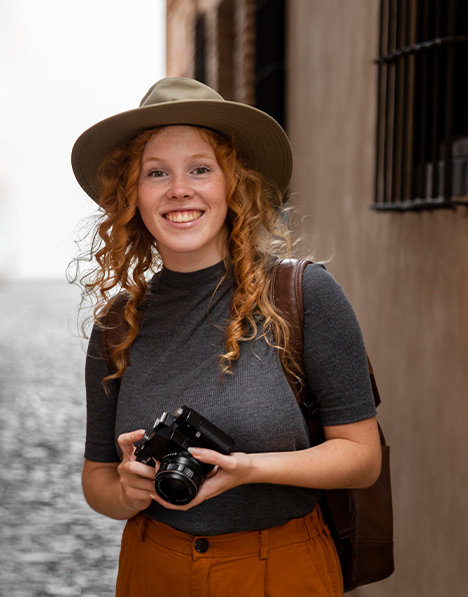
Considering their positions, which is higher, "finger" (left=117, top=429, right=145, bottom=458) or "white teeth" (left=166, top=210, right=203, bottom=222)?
"white teeth" (left=166, top=210, right=203, bottom=222)

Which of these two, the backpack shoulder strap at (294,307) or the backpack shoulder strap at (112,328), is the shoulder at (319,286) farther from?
the backpack shoulder strap at (112,328)

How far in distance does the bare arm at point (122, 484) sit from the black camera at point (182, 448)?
61 millimetres

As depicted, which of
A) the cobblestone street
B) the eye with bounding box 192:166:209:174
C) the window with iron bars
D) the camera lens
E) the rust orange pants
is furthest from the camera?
the cobblestone street

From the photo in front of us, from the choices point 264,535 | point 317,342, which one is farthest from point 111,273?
point 264,535

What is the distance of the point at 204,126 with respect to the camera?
195cm

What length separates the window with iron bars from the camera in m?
2.89

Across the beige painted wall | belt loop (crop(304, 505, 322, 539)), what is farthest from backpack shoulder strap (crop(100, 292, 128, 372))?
the beige painted wall

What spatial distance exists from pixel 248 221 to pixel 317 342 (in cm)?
36

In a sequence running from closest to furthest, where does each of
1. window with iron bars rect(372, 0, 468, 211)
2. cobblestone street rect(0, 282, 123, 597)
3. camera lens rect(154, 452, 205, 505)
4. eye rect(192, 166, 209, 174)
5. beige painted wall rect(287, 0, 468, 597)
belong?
camera lens rect(154, 452, 205, 505)
eye rect(192, 166, 209, 174)
beige painted wall rect(287, 0, 468, 597)
window with iron bars rect(372, 0, 468, 211)
cobblestone street rect(0, 282, 123, 597)

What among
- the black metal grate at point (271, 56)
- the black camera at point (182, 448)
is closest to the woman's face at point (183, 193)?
the black camera at point (182, 448)

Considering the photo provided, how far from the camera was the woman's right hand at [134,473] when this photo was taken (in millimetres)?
1718

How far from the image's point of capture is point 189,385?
1.85 metres

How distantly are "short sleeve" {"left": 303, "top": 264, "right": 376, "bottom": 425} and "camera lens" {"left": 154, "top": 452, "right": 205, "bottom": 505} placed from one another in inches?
13.2

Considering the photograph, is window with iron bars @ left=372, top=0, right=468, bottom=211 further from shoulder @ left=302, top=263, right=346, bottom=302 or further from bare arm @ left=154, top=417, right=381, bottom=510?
bare arm @ left=154, top=417, right=381, bottom=510
